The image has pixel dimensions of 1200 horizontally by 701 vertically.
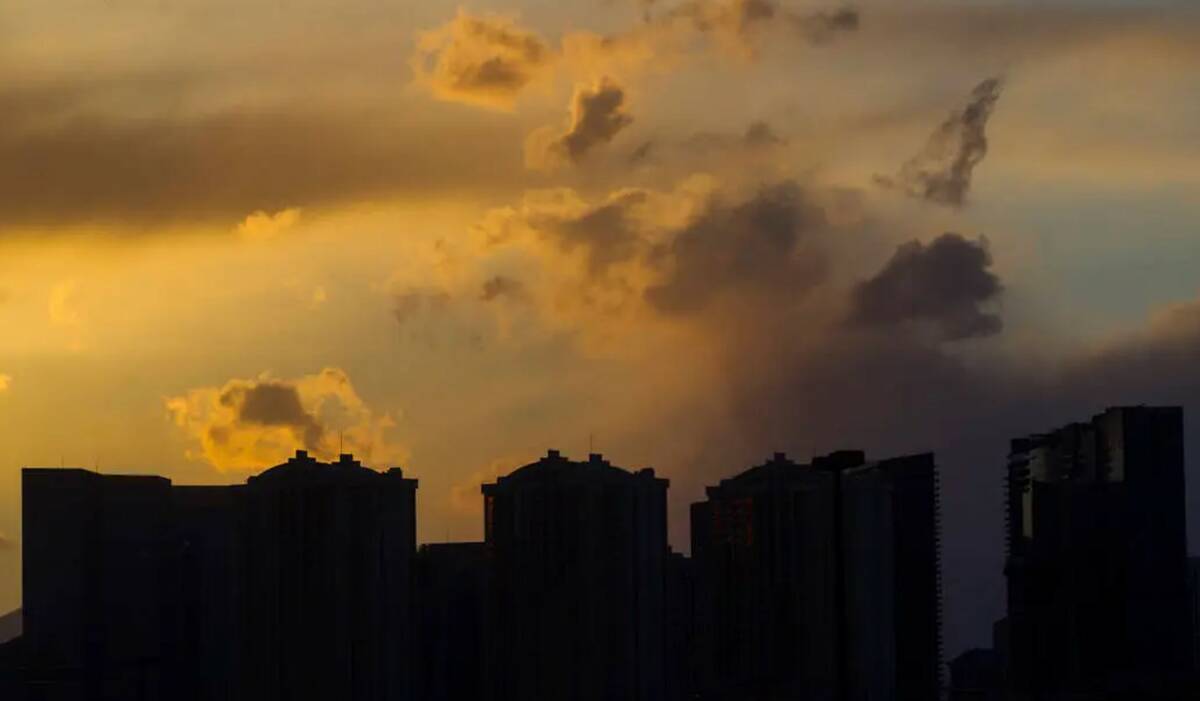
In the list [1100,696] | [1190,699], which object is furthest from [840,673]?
[1100,696]

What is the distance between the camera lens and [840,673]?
259 feet

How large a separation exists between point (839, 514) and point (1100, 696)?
126145 millimetres

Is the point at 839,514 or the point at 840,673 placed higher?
the point at 839,514

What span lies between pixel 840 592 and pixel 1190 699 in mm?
87558

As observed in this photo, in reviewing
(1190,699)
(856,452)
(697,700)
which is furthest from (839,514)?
(697,700)

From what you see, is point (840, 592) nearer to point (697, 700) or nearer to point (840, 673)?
point (840, 673)

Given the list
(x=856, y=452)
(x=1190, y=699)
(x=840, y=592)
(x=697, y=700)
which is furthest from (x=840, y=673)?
(x=697, y=700)

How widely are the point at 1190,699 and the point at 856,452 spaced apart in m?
90.7

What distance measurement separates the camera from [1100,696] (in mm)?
196000

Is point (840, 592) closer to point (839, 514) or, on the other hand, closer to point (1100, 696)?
point (839, 514)

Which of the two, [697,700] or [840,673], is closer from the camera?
[840,673]

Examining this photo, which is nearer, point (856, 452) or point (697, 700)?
point (856, 452)

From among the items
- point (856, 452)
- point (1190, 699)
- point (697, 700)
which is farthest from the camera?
point (697, 700)

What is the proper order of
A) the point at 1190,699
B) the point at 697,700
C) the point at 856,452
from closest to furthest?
the point at 856,452, the point at 1190,699, the point at 697,700
